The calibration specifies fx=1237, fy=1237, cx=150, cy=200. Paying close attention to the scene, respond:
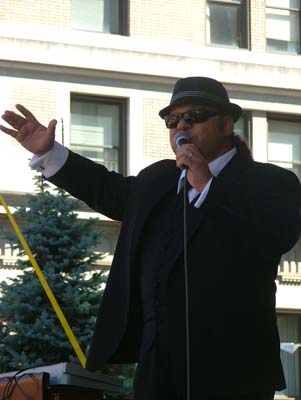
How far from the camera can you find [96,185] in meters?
4.53

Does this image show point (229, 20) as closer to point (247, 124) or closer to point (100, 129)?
point (247, 124)

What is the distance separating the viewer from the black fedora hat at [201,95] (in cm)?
430

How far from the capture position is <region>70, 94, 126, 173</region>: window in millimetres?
18219

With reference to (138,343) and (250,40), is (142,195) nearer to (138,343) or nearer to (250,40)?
(138,343)

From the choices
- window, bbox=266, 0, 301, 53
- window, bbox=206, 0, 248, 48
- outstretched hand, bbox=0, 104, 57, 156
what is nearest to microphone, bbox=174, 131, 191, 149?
outstretched hand, bbox=0, 104, 57, 156

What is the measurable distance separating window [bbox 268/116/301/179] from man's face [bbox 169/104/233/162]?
49.3 feet

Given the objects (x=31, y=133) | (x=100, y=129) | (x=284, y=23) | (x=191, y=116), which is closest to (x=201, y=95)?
(x=191, y=116)

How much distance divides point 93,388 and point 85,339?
4362 millimetres

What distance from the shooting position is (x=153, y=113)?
730 inches

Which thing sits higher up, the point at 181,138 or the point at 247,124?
the point at 247,124

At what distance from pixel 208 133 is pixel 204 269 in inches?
19.8

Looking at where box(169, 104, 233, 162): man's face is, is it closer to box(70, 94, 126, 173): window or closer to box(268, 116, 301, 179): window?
box(70, 94, 126, 173): window

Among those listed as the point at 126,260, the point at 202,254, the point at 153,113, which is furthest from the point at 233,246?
the point at 153,113

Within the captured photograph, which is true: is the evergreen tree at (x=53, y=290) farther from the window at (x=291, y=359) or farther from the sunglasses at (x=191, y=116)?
the window at (x=291, y=359)
